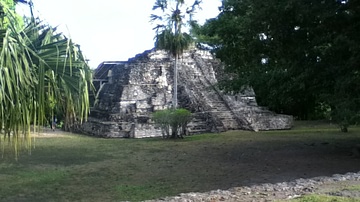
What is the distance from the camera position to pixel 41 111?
14.1 ft

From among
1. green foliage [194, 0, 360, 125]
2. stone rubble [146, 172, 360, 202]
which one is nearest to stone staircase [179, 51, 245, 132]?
green foliage [194, 0, 360, 125]

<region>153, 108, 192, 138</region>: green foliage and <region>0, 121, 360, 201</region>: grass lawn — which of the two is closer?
<region>0, 121, 360, 201</region>: grass lawn

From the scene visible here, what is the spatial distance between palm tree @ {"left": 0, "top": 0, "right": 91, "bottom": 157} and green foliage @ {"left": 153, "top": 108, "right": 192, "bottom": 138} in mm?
13122

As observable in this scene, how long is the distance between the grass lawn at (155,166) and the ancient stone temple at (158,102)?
3.75 metres

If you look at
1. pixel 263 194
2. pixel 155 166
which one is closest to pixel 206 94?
pixel 155 166

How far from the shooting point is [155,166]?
10.9 m

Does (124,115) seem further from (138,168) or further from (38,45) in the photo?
(38,45)

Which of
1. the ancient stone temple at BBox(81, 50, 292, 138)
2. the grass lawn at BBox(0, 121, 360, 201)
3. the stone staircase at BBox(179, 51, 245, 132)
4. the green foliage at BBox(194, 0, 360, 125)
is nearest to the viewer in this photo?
the grass lawn at BBox(0, 121, 360, 201)

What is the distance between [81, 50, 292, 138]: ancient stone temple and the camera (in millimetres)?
20469

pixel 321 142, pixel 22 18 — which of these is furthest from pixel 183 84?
pixel 22 18

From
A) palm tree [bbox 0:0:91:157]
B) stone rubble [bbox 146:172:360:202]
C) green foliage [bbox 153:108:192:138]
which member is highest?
palm tree [bbox 0:0:91:157]

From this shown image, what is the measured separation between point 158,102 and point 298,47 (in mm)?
12066

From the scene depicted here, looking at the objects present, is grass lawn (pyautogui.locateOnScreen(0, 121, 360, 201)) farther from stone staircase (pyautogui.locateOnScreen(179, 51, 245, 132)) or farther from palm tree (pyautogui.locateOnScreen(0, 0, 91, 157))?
stone staircase (pyautogui.locateOnScreen(179, 51, 245, 132))

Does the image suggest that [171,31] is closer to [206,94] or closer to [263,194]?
[206,94]
